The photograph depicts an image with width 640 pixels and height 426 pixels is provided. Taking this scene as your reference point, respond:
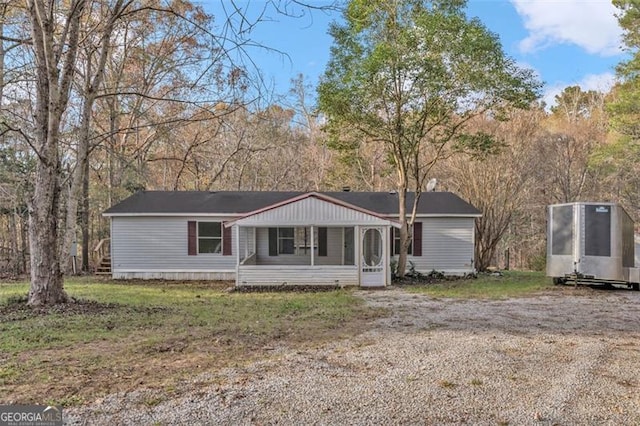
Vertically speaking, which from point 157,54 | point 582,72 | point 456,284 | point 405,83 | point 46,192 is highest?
point 582,72

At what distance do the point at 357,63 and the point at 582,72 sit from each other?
1957cm

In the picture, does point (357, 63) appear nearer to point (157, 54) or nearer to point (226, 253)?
point (226, 253)

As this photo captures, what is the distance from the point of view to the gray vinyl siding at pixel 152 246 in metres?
14.8

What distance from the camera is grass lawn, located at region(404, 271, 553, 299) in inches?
423

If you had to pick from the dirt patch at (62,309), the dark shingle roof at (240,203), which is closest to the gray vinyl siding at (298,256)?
the dark shingle roof at (240,203)

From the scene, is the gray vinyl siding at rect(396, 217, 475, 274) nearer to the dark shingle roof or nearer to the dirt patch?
the dark shingle roof

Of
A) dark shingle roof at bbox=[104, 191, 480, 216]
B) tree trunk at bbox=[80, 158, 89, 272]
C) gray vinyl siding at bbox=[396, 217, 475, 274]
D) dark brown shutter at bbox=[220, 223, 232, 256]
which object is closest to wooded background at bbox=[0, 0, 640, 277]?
tree trunk at bbox=[80, 158, 89, 272]

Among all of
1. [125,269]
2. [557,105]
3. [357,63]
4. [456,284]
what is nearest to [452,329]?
[456,284]

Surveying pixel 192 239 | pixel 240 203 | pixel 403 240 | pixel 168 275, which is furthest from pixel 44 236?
pixel 403 240

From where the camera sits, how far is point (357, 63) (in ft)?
43.5

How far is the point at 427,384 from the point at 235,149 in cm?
2182

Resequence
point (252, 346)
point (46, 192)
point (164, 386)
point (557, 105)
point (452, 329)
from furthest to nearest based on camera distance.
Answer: point (557, 105) < point (46, 192) < point (452, 329) < point (252, 346) < point (164, 386)

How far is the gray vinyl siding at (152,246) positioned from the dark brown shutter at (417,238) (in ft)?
23.8

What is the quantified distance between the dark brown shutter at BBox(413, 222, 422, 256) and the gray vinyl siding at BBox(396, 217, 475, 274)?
18cm
